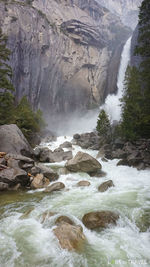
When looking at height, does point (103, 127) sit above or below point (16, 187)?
above

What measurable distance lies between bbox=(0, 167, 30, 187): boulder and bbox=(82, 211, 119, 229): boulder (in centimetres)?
618

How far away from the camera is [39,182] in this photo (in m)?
12.1

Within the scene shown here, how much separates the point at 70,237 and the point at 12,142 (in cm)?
1372

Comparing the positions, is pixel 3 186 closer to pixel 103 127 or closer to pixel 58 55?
pixel 103 127

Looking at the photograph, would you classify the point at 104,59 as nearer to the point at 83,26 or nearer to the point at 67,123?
the point at 83,26

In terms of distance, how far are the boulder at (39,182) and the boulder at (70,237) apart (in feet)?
19.7

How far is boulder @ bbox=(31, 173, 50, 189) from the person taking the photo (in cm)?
1177

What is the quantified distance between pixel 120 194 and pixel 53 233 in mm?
5540

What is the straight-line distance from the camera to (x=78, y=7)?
91.6m

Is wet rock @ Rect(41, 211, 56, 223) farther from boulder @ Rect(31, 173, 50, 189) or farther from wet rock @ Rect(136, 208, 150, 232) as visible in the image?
boulder @ Rect(31, 173, 50, 189)

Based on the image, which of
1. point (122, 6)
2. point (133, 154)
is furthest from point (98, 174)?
point (122, 6)

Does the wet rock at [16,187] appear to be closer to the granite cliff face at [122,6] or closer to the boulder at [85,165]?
the boulder at [85,165]

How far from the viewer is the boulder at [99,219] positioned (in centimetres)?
664

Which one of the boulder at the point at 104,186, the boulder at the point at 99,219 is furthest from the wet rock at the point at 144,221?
the boulder at the point at 104,186
